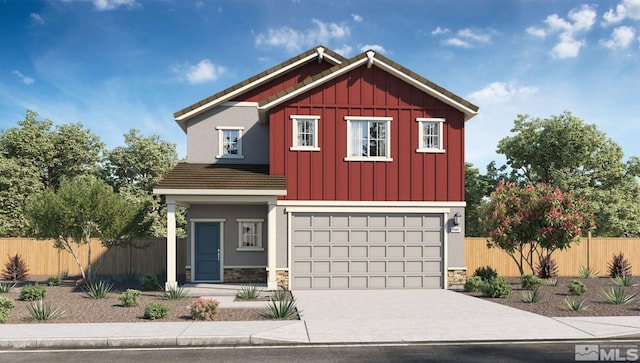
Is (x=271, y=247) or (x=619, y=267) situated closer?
(x=271, y=247)

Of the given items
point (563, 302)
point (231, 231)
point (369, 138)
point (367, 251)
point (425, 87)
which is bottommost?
point (563, 302)

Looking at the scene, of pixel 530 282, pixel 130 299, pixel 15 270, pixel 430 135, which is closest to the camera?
pixel 130 299

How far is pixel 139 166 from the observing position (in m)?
33.5

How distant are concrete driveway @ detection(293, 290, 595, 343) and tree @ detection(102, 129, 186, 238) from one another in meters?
21.1

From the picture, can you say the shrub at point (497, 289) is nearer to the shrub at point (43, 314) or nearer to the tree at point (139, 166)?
the shrub at point (43, 314)

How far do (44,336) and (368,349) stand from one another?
6.70 m

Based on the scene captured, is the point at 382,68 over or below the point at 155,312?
over

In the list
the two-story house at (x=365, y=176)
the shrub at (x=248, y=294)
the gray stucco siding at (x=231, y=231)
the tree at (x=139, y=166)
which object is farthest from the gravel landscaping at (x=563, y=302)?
the tree at (x=139, y=166)

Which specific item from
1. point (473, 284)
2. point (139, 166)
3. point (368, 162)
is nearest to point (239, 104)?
point (368, 162)

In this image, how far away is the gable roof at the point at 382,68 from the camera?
17.5 m

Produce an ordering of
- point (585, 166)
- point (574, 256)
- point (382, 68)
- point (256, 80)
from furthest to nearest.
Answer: point (585, 166)
point (574, 256)
point (256, 80)
point (382, 68)

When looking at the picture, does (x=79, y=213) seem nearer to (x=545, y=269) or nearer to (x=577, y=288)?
(x=577, y=288)

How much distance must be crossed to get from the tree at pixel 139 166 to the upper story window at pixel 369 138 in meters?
18.9

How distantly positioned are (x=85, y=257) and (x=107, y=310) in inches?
463
